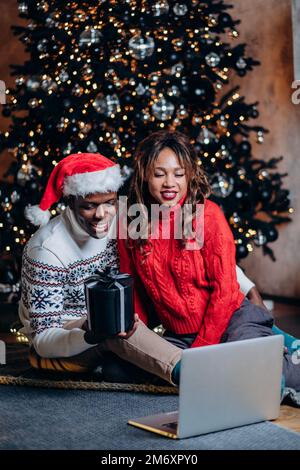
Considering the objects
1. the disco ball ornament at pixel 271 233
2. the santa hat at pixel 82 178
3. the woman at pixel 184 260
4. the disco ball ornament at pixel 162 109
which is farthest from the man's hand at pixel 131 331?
the disco ball ornament at pixel 271 233

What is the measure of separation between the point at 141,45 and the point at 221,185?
2.72ft

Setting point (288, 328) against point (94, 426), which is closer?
point (94, 426)

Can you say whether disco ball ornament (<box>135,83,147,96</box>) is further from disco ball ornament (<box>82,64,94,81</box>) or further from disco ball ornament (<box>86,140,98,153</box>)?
disco ball ornament (<box>86,140,98,153</box>)

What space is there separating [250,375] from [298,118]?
8.58 ft

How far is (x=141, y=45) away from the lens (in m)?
3.84

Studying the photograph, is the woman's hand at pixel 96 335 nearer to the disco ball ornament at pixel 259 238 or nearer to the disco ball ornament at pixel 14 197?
the disco ball ornament at pixel 14 197

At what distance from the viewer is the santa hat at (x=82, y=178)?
2723 mm

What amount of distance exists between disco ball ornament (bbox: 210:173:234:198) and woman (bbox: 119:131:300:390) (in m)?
1.26

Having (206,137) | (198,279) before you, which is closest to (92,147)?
(206,137)

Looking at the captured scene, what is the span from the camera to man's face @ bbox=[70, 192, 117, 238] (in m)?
2.73

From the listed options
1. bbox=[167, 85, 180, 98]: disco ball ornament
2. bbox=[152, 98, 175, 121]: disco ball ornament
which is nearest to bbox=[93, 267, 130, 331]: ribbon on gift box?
bbox=[152, 98, 175, 121]: disco ball ornament

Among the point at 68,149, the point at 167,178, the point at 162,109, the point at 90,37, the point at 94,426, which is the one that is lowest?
the point at 94,426

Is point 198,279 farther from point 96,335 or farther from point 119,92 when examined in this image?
point 119,92
